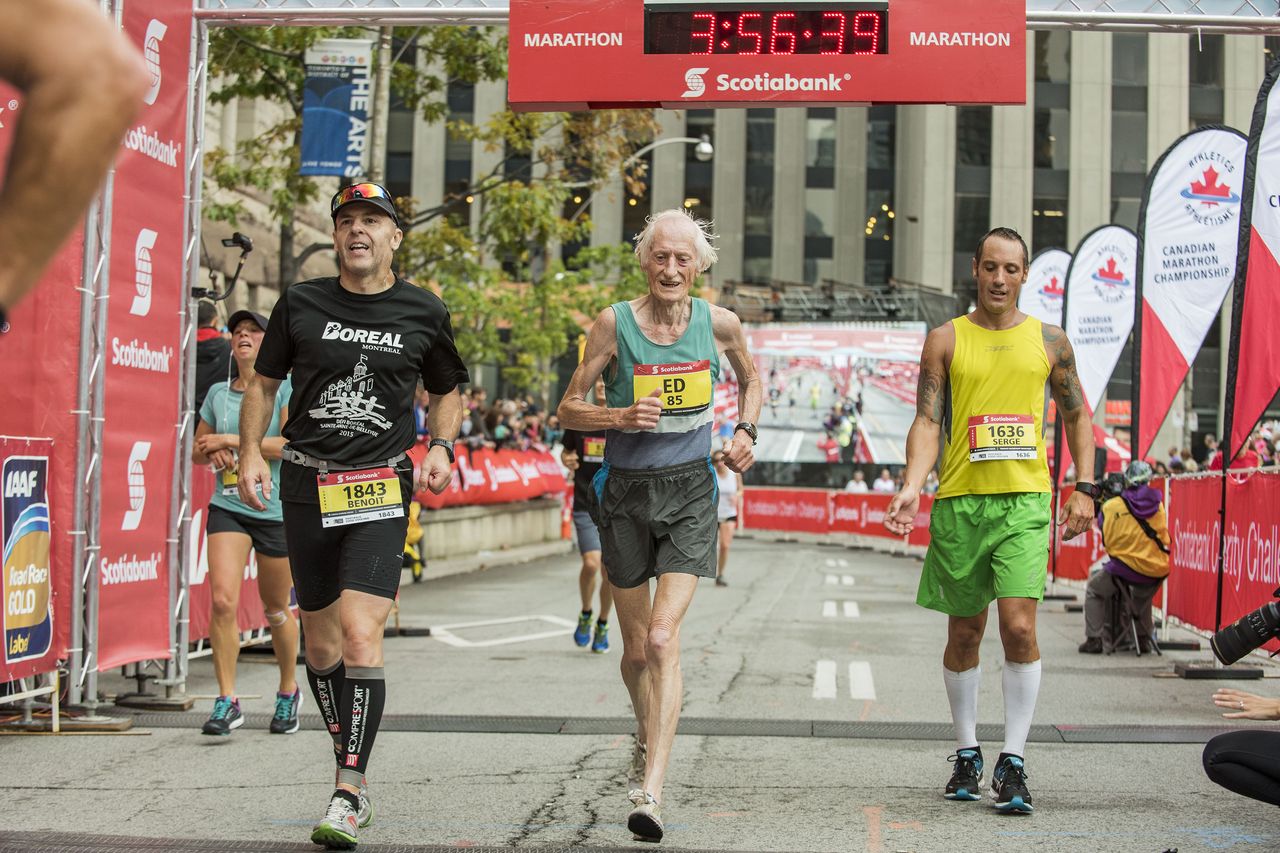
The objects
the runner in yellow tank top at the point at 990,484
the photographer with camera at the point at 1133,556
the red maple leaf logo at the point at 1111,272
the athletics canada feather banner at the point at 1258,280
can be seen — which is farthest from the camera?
the red maple leaf logo at the point at 1111,272

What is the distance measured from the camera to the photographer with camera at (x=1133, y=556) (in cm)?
1163

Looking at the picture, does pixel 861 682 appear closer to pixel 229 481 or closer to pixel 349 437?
pixel 229 481

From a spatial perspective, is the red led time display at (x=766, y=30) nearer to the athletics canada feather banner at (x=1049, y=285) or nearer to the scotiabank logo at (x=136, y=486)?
the scotiabank logo at (x=136, y=486)

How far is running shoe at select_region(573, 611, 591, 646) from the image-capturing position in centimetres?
1169

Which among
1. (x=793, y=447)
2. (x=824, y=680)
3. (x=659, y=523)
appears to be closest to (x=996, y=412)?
(x=659, y=523)

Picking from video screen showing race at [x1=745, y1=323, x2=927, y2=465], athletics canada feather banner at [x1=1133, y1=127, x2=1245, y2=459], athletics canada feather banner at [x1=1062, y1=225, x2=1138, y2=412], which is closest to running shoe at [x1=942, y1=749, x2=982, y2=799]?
athletics canada feather banner at [x1=1133, y1=127, x2=1245, y2=459]

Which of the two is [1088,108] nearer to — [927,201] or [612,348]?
[927,201]

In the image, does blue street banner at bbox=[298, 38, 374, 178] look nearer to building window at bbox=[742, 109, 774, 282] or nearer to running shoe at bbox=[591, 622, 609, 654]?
running shoe at bbox=[591, 622, 609, 654]

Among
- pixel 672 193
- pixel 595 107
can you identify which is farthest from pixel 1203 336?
pixel 672 193

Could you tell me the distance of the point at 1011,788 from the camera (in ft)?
18.4

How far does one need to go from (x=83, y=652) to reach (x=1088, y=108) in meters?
55.4

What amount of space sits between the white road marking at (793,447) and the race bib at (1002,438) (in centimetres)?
4513

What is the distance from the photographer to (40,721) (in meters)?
7.65

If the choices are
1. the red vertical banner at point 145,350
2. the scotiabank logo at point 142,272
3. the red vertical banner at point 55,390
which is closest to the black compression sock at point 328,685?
the red vertical banner at point 55,390
